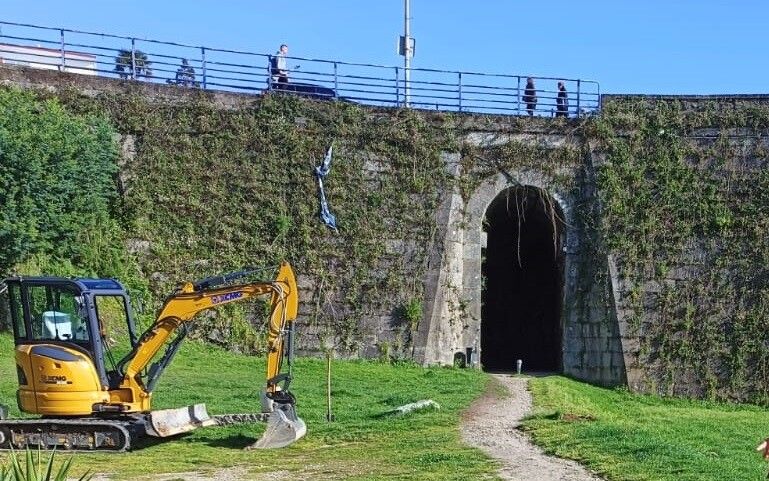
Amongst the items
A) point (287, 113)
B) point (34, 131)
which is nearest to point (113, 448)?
point (34, 131)

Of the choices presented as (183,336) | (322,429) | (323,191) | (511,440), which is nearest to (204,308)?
(183,336)

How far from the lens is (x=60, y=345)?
1317 cm

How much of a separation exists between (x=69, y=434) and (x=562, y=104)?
16435mm

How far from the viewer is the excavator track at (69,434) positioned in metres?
12.8

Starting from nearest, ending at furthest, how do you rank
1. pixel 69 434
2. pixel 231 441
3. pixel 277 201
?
pixel 69 434 → pixel 231 441 → pixel 277 201

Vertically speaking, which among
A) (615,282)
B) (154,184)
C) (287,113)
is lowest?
(615,282)

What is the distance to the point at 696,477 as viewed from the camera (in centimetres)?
1037

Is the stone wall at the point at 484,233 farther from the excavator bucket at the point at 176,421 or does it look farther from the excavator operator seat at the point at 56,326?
the excavator operator seat at the point at 56,326

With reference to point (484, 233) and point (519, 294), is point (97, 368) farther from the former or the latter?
point (519, 294)

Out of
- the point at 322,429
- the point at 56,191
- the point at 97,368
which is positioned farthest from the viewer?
the point at 56,191

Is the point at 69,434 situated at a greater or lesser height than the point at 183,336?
lesser

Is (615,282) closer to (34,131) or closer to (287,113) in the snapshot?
(287,113)

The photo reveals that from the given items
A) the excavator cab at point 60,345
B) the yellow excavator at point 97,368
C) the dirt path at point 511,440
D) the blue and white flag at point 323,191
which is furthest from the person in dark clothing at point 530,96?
the excavator cab at point 60,345

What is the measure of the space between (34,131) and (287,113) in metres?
6.04
